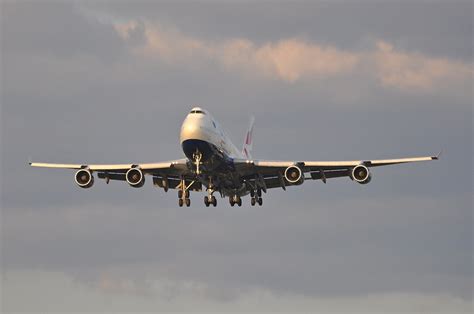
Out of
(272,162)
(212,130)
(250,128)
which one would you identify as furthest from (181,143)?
(250,128)

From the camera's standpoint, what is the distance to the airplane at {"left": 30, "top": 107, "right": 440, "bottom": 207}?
85438 mm

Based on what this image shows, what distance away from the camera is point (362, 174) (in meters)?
88.3

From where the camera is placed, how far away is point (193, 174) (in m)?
89.9

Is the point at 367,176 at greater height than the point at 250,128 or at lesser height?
lesser

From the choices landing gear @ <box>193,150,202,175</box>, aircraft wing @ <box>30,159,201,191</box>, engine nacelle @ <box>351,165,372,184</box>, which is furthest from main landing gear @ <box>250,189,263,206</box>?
landing gear @ <box>193,150,202,175</box>

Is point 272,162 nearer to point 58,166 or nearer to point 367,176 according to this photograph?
point 367,176

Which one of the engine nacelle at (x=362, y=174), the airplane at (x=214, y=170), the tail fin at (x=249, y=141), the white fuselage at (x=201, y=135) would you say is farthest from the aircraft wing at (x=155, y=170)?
the tail fin at (x=249, y=141)

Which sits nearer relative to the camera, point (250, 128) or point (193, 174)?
point (193, 174)

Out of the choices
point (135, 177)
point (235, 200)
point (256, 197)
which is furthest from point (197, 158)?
point (256, 197)

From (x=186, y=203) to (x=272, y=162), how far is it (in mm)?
6429

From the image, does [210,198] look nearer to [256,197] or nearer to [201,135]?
[256,197]

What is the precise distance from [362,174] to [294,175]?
4.50 meters

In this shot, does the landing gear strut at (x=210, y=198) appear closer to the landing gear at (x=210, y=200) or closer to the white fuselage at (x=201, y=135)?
the landing gear at (x=210, y=200)

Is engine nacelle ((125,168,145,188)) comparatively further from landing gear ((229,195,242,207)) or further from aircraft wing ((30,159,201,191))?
landing gear ((229,195,242,207))
